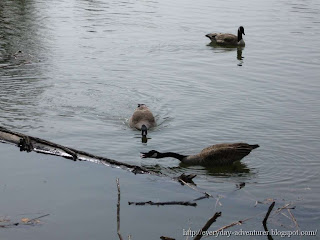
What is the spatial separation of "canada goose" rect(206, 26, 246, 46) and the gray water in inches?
11.2

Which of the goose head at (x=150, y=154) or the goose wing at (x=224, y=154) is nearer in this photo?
the goose head at (x=150, y=154)

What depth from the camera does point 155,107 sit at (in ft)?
48.5

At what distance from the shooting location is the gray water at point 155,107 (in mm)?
8750

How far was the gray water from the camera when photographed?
8750 millimetres

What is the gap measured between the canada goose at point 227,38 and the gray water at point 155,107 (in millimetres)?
284

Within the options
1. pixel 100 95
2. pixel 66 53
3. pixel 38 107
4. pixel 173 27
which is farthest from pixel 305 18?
pixel 38 107

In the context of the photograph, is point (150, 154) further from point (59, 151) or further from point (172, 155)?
point (59, 151)

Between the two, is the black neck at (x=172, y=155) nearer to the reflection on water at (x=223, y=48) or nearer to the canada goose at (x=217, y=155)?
the canada goose at (x=217, y=155)

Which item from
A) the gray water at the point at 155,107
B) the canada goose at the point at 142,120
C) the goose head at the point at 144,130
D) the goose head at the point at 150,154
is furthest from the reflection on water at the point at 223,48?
the goose head at the point at 150,154

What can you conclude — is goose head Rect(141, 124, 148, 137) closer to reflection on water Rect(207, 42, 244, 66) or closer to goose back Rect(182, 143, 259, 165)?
goose back Rect(182, 143, 259, 165)

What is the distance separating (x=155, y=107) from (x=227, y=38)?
7.97m

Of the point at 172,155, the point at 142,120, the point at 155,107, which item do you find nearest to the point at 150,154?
the point at 172,155

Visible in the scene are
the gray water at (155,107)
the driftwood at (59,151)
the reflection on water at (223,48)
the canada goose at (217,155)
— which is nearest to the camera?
the gray water at (155,107)

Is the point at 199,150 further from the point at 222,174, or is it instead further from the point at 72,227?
the point at 72,227
